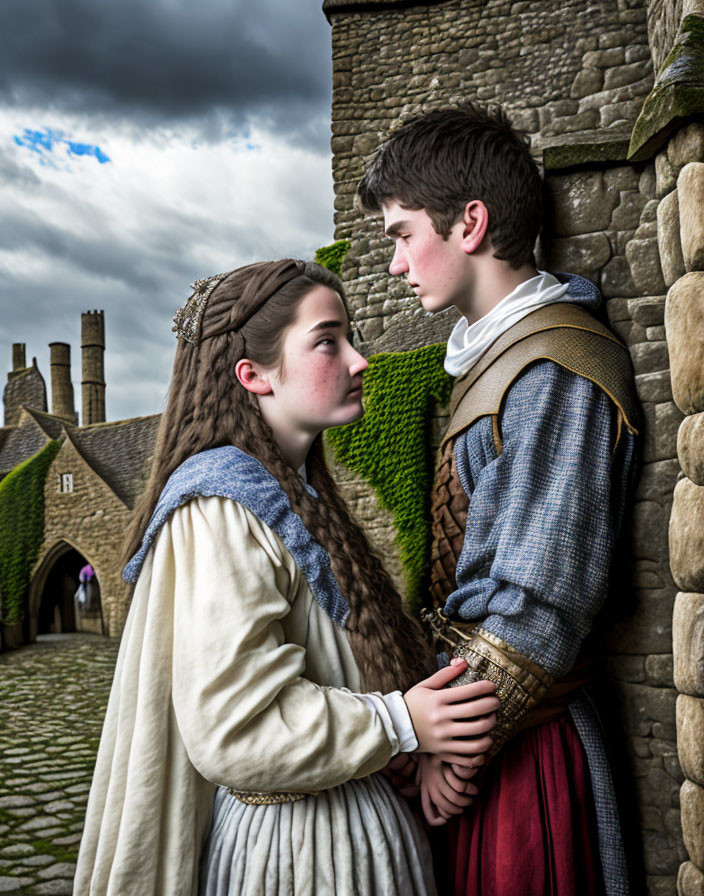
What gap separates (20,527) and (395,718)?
15992mm

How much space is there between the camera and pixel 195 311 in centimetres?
177

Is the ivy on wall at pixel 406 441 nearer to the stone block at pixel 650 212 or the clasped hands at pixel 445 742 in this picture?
the stone block at pixel 650 212

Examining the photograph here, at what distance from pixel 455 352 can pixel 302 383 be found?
53 cm

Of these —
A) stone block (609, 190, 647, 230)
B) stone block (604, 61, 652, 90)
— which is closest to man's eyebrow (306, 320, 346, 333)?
stone block (609, 190, 647, 230)

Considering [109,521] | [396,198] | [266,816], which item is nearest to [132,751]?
[266,816]

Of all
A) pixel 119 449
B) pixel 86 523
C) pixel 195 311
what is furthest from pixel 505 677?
pixel 119 449

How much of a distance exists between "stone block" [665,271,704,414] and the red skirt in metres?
0.79

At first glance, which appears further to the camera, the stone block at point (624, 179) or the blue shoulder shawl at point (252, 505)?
the stone block at point (624, 179)

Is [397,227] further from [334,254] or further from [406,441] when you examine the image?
[334,254]

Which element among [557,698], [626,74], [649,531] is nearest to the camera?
[557,698]

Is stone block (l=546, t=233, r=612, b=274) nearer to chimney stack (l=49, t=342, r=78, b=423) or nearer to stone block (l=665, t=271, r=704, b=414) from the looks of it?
stone block (l=665, t=271, r=704, b=414)

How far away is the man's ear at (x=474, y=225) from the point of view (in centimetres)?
185

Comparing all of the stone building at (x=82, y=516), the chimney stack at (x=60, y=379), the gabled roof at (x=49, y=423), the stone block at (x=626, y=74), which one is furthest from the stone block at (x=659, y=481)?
the chimney stack at (x=60, y=379)

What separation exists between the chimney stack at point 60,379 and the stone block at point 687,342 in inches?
1170
